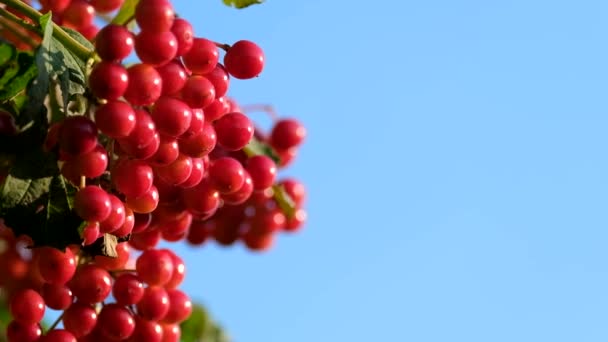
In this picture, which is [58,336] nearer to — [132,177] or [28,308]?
[28,308]

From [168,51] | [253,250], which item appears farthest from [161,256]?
[253,250]

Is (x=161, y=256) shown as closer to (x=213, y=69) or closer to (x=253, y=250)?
(x=213, y=69)

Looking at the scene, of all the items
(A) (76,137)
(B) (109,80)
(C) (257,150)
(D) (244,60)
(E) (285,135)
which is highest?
(E) (285,135)

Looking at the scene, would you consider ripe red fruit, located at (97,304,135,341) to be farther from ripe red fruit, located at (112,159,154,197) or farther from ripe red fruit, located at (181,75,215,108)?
ripe red fruit, located at (181,75,215,108)

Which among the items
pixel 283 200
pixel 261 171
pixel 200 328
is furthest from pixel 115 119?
pixel 200 328

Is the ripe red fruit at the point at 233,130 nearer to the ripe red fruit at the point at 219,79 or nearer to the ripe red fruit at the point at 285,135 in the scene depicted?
the ripe red fruit at the point at 219,79

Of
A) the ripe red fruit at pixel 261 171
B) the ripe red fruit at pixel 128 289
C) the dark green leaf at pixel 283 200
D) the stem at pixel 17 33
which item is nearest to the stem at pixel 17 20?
the stem at pixel 17 33

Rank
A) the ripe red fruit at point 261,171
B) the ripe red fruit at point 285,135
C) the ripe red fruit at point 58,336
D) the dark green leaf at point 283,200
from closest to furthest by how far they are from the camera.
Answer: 1. the ripe red fruit at point 58,336
2. the ripe red fruit at point 261,171
3. the dark green leaf at point 283,200
4. the ripe red fruit at point 285,135
